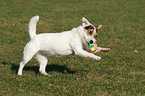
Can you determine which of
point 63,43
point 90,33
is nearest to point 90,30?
point 90,33

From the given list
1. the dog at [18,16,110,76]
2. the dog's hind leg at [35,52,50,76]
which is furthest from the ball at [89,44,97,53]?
the dog's hind leg at [35,52,50,76]

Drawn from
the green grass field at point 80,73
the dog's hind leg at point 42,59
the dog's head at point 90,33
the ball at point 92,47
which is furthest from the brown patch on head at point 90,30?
the dog's hind leg at point 42,59

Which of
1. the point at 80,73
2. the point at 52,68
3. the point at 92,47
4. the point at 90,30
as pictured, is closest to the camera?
the point at 90,30

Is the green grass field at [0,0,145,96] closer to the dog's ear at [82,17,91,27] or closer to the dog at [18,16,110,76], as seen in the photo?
the dog at [18,16,110,76]

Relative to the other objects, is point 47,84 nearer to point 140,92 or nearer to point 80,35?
point 80,35

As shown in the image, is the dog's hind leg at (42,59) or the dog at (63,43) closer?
the dog at (63,43)

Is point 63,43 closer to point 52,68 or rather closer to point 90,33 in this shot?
point 90,33

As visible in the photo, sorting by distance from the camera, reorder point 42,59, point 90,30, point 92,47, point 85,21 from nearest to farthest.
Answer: point 90,30
point 85,21
point 92,47
point 42,59

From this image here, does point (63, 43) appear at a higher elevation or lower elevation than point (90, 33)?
lower

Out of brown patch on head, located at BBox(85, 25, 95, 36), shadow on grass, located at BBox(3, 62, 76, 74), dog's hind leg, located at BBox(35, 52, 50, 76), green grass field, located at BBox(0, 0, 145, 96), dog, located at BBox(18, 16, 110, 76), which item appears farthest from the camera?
shadow on grass, located at BBox(3, 62, 76, 74)

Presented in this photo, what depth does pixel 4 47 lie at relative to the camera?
29.6ft

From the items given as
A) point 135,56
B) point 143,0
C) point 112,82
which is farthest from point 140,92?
point 143,0

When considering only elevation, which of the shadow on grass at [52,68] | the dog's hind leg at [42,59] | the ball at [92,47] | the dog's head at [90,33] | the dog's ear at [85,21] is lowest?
the shadow on grass at [52,68]

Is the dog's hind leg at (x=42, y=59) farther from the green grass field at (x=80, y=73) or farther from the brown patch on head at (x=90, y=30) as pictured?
the brown patch on head at (x=90, y=30)
